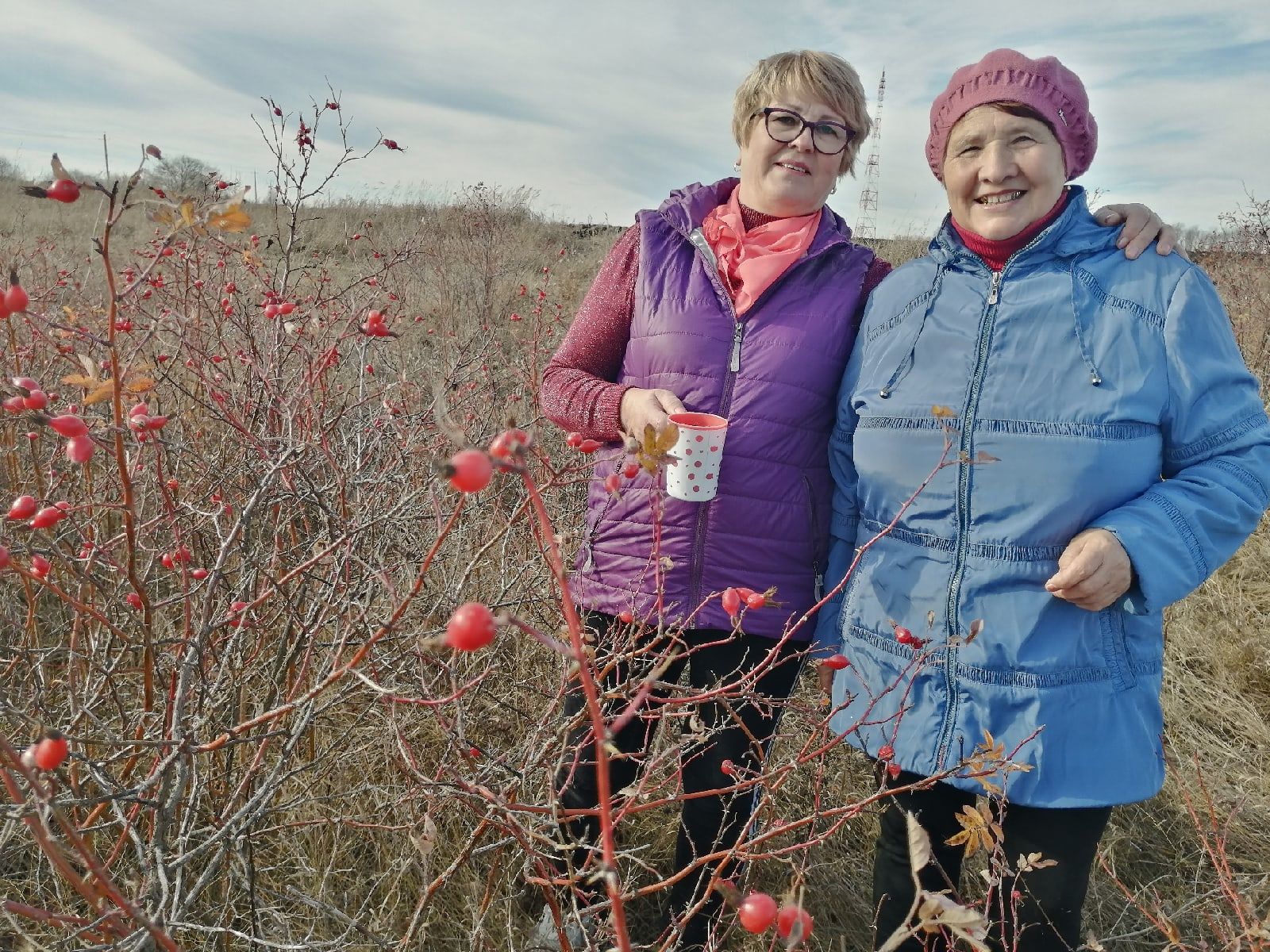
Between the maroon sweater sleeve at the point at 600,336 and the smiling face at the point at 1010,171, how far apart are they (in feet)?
2.33

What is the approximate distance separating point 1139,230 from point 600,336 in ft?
3.49

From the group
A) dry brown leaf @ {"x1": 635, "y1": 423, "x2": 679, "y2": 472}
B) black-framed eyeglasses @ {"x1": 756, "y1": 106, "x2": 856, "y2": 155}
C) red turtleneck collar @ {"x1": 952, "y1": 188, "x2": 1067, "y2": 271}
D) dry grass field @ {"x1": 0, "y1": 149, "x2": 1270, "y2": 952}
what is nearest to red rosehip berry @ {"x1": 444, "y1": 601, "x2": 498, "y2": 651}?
dry grass field @ {"x1": 0, "y1": 149, "x2": 1270, "y2": 952}

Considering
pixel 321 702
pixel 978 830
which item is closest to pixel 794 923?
pixel 978 830

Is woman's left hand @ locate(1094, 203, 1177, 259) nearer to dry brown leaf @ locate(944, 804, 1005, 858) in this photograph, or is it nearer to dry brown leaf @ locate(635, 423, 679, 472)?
dry brown leaf @ locate(944, 804, 1005, 858)

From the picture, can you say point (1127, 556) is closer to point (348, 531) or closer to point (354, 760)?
point (348, 531)

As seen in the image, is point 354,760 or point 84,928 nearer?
point 84,928

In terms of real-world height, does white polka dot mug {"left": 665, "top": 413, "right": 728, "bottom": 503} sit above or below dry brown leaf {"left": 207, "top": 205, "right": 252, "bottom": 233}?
below

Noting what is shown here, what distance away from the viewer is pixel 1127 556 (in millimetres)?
1324

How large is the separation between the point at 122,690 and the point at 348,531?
1134 mm

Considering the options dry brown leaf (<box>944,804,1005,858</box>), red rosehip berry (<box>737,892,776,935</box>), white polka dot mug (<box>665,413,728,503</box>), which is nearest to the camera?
red rosehip berry (<box>737,892,776,935</box>)

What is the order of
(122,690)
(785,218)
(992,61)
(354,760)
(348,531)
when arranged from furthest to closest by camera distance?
(354,760) → (122,690) → (785,218) → (992,61) → (348,531)

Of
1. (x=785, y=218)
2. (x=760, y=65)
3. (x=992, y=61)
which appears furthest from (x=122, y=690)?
(x=992, y=61)

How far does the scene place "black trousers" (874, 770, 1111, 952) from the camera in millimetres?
1454

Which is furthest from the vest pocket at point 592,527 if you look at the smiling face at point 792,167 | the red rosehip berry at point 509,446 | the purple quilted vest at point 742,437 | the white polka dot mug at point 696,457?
the red rosehip berry at point 509,446
